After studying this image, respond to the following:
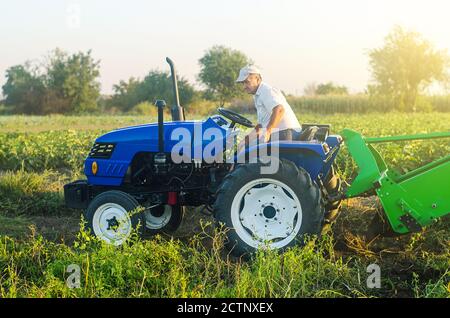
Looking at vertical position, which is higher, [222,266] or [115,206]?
[115,206]

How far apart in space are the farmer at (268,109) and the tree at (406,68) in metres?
40.6

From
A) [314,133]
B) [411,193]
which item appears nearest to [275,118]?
Result: [314,133]

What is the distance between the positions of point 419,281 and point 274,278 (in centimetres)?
123

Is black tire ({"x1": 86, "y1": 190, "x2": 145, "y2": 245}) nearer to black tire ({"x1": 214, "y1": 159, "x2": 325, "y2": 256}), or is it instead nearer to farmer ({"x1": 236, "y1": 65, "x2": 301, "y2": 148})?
black tire ({"x1": 214, "y1": 159, "x2": 325, "y2": 256})

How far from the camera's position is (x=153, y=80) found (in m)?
44.9

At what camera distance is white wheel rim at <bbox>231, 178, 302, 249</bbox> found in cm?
484

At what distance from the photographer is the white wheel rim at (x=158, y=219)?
6.00m


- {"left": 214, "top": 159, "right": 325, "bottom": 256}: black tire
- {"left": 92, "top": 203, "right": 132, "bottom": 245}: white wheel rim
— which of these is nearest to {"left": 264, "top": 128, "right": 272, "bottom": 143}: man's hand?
{"left": 214, "top": 159, "right": 325, "bottom": 256}: black tire

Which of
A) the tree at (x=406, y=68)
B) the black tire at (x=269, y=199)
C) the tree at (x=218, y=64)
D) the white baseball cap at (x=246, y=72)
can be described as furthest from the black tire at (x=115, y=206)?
the tree at (x=406, y=68)

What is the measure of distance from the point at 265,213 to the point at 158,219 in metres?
1.54

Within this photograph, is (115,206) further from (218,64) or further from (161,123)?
(218,64)

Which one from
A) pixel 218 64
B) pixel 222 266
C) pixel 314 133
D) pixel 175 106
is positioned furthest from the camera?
pixel 218 64

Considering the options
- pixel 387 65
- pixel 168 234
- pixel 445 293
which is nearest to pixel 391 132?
pixel 168 234
